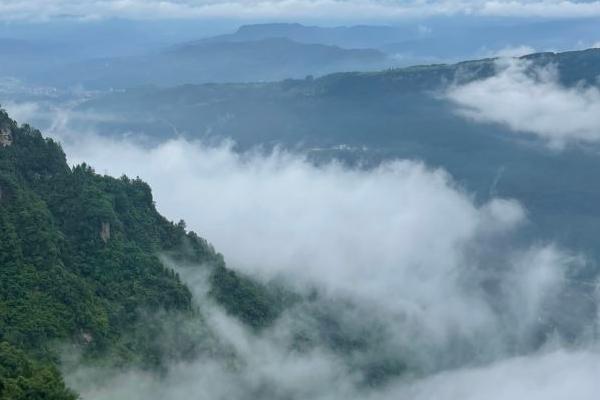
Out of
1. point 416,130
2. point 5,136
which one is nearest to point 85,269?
point 5,136

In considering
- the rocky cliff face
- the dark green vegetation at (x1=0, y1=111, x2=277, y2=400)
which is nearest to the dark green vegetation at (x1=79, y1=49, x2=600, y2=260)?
the dark green vegetation at (x1=0, y1=111, x2=277, y2=400)

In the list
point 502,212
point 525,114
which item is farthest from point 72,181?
point 525,114

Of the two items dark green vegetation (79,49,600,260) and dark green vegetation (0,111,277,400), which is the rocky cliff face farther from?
dark green vegetation (79,49,600,260)

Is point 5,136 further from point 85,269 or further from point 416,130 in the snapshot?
point 416,130

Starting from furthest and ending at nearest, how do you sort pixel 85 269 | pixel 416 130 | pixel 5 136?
1. pixel 416 130
2. pixel 5 136
3. pixel 85 269

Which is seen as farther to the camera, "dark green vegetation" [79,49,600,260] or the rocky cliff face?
"dark green vegetation" [79,49,600,260]
